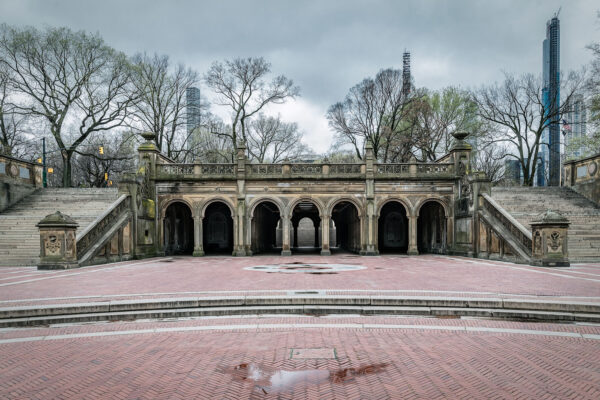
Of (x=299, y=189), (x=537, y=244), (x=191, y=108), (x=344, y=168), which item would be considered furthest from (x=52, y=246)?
(x=191, y=108)

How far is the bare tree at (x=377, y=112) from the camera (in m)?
37.4

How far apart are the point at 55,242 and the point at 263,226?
58.6ft

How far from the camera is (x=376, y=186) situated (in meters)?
23.5

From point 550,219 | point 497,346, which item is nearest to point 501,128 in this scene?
point 550,219

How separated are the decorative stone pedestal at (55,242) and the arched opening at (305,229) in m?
21.0

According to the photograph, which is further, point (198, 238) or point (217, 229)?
point (217, 229)

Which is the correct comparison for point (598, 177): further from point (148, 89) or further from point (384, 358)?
point (148, 89)

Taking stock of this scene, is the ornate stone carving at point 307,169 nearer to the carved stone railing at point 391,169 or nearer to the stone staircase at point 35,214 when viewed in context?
the carved stone railing at point 391,169

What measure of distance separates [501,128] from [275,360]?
4028cm

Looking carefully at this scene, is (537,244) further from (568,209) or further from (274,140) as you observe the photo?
(274,140)

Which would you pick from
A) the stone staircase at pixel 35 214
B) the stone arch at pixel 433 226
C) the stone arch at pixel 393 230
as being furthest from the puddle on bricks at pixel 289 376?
the stone arch at pixel 393 230

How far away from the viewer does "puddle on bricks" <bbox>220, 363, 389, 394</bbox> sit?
414cm

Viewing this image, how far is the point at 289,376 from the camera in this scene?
4.41 meters

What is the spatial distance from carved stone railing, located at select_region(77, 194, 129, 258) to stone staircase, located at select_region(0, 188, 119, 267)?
4.03 ft
